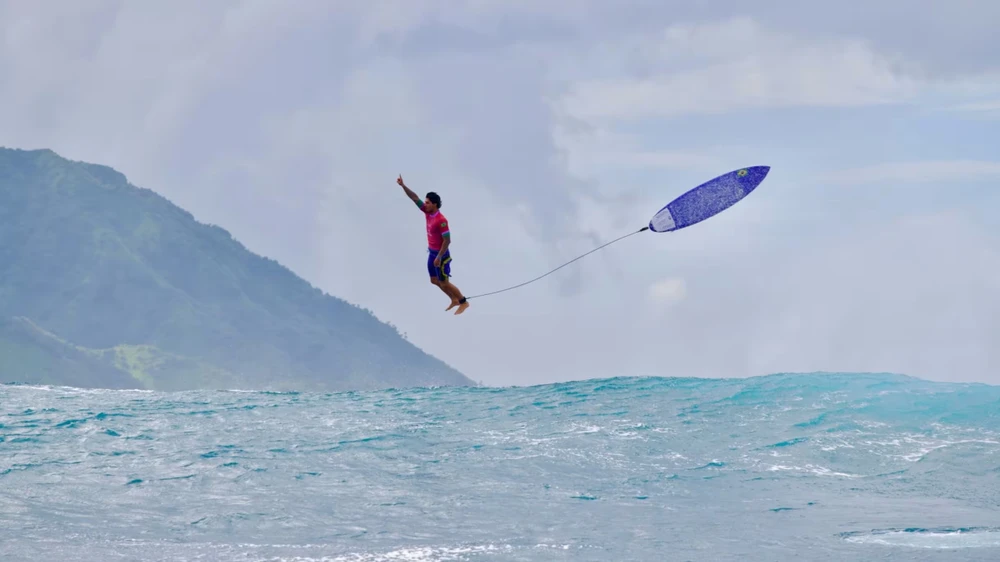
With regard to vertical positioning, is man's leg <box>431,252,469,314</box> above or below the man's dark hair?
below

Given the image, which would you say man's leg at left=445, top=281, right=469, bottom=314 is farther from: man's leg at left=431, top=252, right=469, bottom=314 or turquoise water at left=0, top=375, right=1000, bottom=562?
turquoise water at left=0, top=375, right=1000, bottom=562

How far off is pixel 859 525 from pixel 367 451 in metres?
9.83

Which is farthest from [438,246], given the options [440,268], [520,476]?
[520,476]

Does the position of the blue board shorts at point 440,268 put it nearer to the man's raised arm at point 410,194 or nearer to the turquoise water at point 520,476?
the man's raised arm at point 410,194

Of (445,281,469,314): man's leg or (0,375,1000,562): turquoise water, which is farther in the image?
(445,281,469,314): man's leg

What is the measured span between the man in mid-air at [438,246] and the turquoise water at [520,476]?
3318mm

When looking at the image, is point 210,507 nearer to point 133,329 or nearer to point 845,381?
point 845,381

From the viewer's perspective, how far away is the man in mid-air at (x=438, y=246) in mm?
17234

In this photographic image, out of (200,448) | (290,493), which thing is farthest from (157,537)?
(200,448)

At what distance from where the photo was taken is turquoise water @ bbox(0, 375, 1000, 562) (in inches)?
561

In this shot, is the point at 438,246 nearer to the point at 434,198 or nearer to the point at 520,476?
the point at 434,198

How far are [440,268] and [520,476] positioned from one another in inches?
163

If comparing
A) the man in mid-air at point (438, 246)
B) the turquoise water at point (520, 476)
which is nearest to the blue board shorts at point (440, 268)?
the man in mid-air at point (438, 246)

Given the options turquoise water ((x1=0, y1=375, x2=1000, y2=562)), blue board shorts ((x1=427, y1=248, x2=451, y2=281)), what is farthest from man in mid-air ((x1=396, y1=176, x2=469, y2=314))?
turquoise water ((x1=0, y1=375, x2=1000, y2=562))
